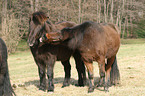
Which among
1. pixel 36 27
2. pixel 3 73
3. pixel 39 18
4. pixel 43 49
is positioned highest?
pixel 39 18

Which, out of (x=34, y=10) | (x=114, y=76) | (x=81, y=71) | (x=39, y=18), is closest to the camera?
(x=39, y=18)

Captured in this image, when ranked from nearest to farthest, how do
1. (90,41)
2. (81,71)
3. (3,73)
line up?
(3,73) → (90,41) → (81,71)

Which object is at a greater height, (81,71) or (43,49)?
(43,49)

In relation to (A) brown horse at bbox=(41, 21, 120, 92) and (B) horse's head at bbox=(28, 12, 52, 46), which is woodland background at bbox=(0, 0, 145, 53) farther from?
(A) brown horse at bbox=(41, 21, 120, 92)

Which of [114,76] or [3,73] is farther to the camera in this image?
[114,76]

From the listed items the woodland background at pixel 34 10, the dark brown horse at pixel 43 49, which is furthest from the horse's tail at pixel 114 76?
the woodland background at pixel 34 10

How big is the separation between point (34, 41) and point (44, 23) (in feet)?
2.52

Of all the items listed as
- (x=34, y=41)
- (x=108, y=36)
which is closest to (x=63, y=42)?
(x=34, y=41)

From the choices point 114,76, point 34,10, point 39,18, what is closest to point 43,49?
point 39,18

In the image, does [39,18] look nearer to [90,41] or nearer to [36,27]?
[36,27]

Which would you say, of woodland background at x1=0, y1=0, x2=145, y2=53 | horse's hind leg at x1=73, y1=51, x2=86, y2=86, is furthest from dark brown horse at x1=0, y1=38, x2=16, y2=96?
woodland background at x1=0, y1=0, x2=145, y2=53

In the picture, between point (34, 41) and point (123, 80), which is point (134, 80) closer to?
point (123, 80)

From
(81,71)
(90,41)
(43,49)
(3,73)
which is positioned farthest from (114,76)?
(3,73)

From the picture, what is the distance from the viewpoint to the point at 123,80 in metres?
8.84
